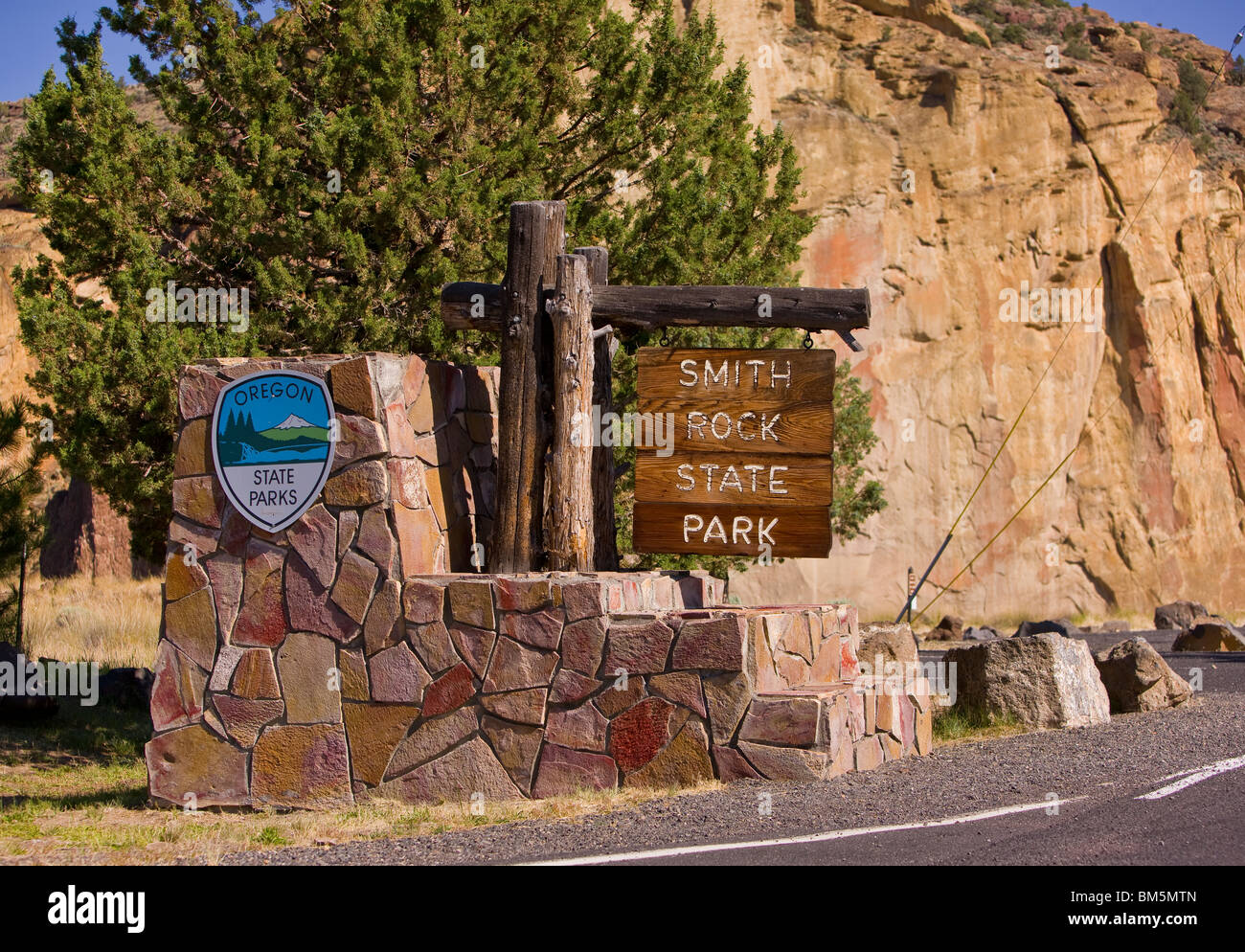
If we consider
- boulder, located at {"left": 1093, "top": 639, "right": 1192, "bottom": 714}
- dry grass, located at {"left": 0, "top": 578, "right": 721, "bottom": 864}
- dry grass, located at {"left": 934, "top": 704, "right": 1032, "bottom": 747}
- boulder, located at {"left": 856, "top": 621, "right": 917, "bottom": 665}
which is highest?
boulder, located at {"left": 856, "top": 621, "right": 917, "bottom": 665}

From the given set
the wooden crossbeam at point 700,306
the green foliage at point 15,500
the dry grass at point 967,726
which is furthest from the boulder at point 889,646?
the green foliage at point 15,500

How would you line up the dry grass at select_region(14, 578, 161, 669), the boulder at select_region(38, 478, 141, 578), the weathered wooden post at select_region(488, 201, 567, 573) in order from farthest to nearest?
the boulder at select_region(38, 478, 141, 578) → the dry grass at select_region(14, 578, 161, 669) → the weathered wooden post at select_region(488, 201, 567, 573)

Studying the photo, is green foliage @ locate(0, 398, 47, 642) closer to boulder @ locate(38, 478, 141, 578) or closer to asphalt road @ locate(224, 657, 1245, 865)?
asphalt road @ locate(224, 657, 1245, 865)

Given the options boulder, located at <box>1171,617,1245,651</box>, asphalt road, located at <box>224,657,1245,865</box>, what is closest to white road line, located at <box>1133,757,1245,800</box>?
asphalt road, located at <box>224,657,1245,865</box>

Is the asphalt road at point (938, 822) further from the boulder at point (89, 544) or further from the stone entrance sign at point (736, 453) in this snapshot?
the boulder at point (89, 544)

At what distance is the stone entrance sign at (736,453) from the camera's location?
9.00m

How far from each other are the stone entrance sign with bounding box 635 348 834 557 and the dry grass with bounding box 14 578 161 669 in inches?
381

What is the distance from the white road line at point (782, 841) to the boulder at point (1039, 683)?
3.49m

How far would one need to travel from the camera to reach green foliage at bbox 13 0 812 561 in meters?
11.8

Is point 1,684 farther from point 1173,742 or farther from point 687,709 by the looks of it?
point 1173,742

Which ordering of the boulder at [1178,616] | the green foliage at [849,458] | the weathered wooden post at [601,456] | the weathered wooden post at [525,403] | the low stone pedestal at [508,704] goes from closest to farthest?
the low stone pedestal at [508,704], the weathered wooden post at [525,403], the weathered wooden post at [601,456], the green foliage at [849,458], the boulder at [1178,616]

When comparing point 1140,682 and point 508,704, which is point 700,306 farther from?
point 1140,682

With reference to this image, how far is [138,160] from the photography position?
12.0 m
